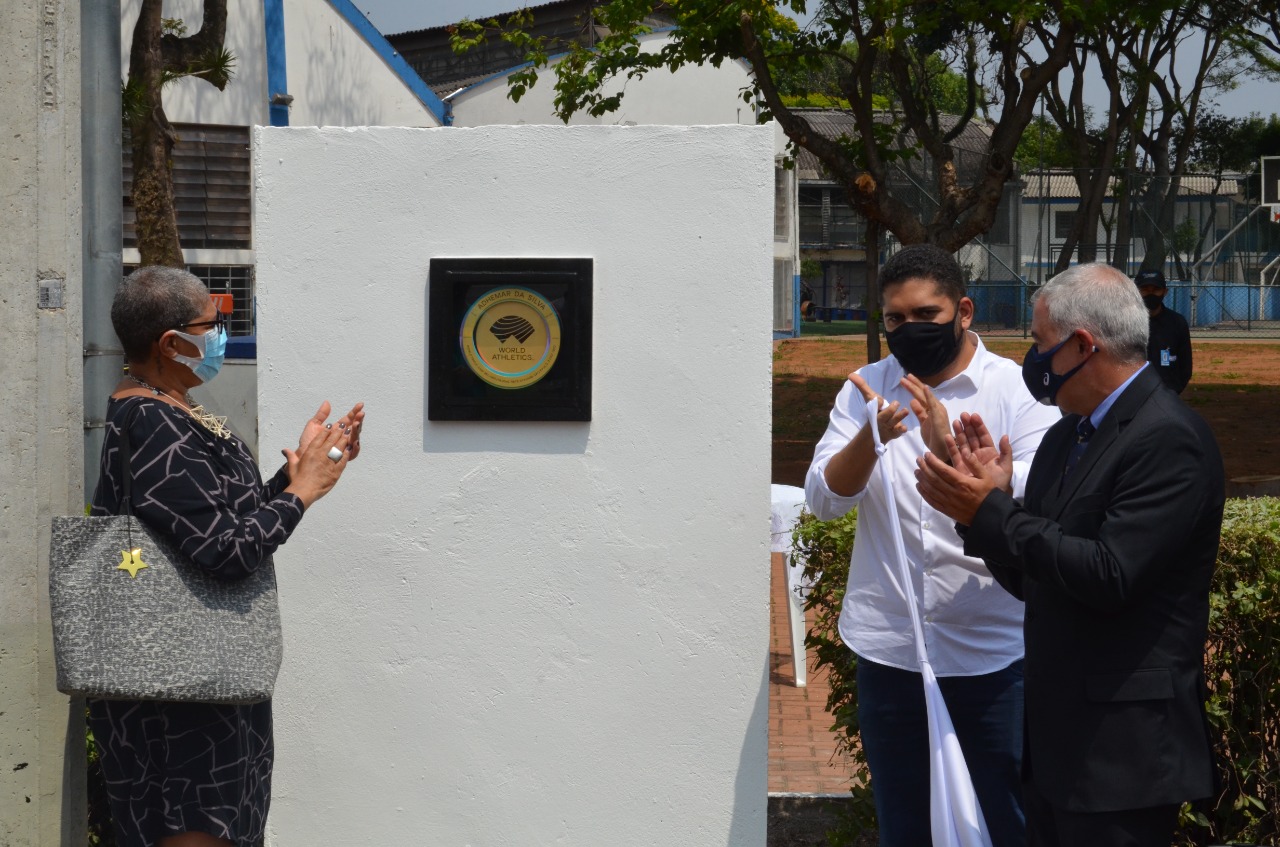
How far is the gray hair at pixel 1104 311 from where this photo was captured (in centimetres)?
298

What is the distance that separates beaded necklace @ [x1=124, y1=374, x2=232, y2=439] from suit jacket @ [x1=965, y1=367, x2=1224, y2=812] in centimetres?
179

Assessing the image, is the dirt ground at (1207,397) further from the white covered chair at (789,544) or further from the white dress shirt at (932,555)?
the white dress shirt at (932,555)

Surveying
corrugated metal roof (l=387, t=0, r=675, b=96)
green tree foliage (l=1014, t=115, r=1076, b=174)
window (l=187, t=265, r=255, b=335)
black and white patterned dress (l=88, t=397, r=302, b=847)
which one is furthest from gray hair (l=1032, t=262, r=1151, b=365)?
green tree foliage (l=1014, t=115, r=1076, b=174)

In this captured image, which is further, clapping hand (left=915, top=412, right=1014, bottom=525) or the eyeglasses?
the eyeglasses

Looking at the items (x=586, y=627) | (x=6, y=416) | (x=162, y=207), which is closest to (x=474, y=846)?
(x=586, y=627)

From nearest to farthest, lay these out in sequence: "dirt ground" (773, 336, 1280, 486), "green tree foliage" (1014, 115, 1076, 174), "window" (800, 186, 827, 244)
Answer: "dirt ground" (773, 336, 1280, 486), "green tree foliage" (1014, 115, 1076, 174), "window" (800, 186, 827, 244)

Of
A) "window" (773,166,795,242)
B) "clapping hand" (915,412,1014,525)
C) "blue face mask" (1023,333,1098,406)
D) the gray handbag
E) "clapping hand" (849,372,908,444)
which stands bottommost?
the gray handbag

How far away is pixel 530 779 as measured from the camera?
13.2ft

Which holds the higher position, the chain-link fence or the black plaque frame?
the chain-link fence

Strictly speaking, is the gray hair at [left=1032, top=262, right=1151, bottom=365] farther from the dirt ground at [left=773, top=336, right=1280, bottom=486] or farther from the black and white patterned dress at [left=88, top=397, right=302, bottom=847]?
the dirt ground at [left=773, top=336, right=1280, bottom=486]

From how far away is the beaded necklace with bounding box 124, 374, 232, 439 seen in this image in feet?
10.7

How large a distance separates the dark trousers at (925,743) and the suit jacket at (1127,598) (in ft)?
1.23

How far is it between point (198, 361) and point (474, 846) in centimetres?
169

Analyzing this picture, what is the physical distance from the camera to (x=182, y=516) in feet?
10.2
